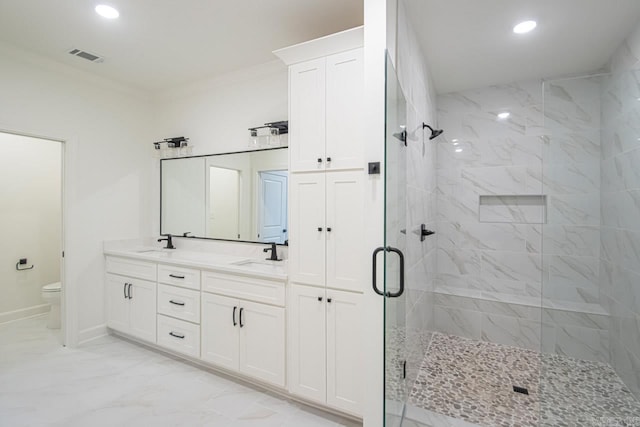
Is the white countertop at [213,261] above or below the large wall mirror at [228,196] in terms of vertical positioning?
below

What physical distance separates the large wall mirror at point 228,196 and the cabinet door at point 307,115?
0.64 m

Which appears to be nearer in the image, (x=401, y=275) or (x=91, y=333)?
(x=401, y=275)

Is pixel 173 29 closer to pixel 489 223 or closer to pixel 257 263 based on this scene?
pixel 257 263

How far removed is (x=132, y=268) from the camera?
9.99 feet

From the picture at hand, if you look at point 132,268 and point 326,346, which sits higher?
point 132,268

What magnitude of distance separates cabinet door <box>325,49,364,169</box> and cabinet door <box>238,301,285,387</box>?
113cm

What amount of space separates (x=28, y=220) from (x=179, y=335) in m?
2.80

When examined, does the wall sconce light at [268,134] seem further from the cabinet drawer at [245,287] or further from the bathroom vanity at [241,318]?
the cabinet drawer at [245,287]

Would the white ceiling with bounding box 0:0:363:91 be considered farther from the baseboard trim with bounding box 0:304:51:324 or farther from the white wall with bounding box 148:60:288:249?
the baseboard trim with bounding box 0:304:51:324

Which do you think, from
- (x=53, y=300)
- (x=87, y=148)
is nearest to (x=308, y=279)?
(x=87, y=148)

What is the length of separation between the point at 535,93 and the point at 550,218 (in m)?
1.47

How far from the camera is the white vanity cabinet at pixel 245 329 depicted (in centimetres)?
217

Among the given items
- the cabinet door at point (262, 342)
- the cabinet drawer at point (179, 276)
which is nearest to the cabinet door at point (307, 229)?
the cabinet door at point (262, 342)

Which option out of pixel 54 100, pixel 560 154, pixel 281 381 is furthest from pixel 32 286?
pixel 560 154
